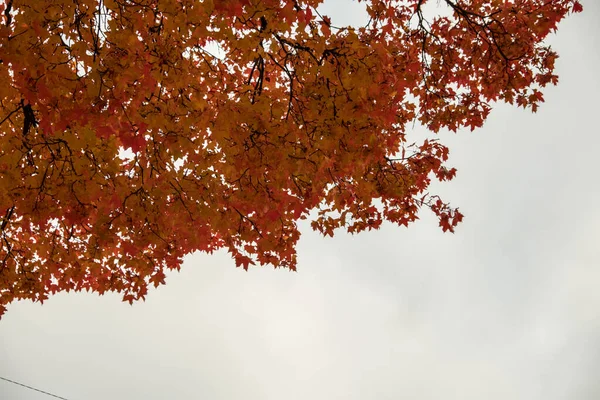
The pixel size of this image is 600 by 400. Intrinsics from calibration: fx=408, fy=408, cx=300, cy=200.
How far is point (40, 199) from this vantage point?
3770mm

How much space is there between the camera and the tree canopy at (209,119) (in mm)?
3338

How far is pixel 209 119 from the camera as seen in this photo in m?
3.86

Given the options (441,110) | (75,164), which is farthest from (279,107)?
(441,110)

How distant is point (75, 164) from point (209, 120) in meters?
1.22

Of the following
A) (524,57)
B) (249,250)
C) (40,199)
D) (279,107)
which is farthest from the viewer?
(524,57)

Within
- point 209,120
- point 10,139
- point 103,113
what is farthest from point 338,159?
point 10,139

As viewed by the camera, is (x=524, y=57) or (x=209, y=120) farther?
(x=524, y=57)

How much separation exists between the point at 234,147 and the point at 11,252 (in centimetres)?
398

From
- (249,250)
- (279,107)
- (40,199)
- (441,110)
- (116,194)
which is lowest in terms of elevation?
(40,199)

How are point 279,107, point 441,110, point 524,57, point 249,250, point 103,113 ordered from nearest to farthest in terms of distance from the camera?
1. point 103,113
2. point 279,107
3. point 249,250
4. point 524,57
5. point 441,110

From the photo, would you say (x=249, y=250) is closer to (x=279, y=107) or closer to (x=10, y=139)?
(x=279, y=107)

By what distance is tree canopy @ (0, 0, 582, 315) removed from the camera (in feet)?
11.0

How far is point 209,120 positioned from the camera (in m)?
3.86

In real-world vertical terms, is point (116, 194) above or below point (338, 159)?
below
